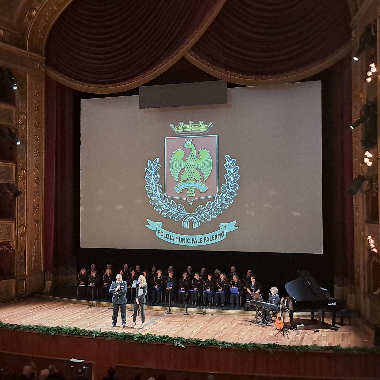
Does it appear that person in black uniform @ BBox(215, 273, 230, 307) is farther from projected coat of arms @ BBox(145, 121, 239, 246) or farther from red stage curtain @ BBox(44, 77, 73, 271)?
red stage curtain @ BBox(44, 77, 73, 271)

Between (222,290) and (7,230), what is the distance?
579cm

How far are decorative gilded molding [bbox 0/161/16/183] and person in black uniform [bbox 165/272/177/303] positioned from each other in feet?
15.9

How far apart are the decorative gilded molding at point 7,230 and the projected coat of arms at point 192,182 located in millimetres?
3621

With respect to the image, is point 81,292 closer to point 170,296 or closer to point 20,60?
point 170,296

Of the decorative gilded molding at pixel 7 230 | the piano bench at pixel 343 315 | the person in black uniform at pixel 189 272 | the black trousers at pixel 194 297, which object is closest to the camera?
the piano bench at pixel 343 315

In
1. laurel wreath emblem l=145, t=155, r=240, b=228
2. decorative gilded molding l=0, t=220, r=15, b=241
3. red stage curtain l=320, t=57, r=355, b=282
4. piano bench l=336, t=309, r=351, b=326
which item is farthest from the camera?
decorative gilded molding l=0, t=220, r=15, b=241

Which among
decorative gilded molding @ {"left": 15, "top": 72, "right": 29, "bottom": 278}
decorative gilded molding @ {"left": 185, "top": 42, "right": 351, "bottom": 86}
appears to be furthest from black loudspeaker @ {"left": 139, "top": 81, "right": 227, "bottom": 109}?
decorative gilded molding @ {"left": 15, "top": 72, "right": 29, "bottom": 278}

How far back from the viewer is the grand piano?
29.7ft

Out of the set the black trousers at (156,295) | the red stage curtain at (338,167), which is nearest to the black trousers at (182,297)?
the black trousers at (156,295)

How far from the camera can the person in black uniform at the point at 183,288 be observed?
11.4 m

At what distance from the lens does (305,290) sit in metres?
9.28

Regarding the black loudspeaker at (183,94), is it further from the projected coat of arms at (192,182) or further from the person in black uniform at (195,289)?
the person in black uniform at (195,289)

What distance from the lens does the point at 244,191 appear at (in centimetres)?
1181

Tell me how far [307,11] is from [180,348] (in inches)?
302
